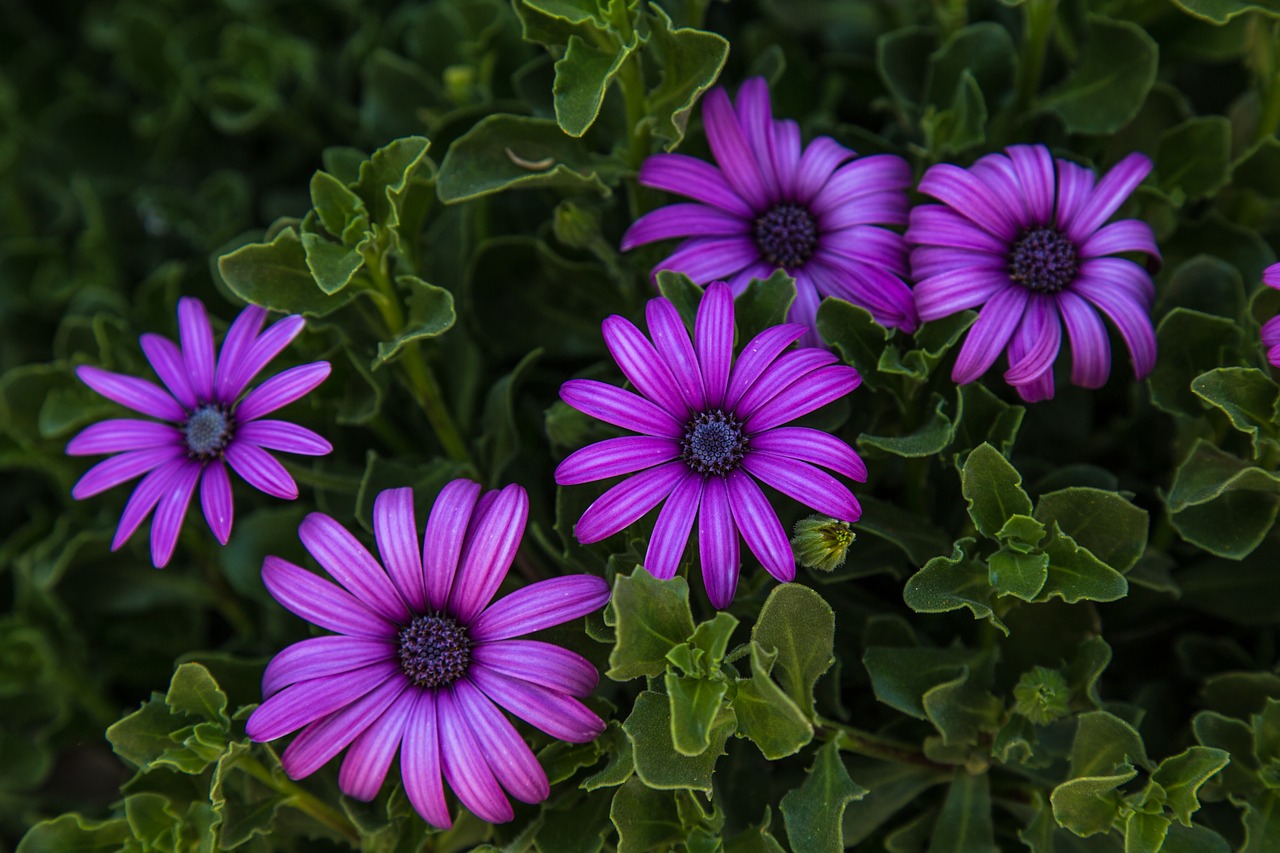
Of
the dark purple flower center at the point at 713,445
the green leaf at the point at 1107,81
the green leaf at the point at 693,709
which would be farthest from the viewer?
the green leaf at the point at 1107,81

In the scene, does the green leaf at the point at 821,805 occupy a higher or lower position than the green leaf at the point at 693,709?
lower

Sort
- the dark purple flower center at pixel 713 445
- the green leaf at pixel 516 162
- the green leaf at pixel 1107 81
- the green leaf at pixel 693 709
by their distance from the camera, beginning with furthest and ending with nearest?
the green leaf at pixel 1107 81 → the green leaf at pixel 516 162 → the dark purple flower center at pixel 713 445 → the green leaf at pixel 693 709

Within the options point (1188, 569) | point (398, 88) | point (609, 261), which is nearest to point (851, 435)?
point (609, 261)

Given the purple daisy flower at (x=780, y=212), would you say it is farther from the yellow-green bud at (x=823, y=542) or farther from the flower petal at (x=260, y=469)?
the flower petal at (x=260, y=469)

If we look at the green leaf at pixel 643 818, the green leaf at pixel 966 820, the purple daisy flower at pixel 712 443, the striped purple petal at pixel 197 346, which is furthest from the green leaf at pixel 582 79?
the green leaf at pixel 966 820

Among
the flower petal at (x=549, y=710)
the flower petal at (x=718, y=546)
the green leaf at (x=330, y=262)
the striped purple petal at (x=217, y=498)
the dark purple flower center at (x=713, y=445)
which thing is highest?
the green leaf at (x=330, y=262)

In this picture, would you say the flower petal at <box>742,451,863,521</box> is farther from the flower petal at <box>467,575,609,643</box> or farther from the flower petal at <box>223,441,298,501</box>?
the flower petal at <box>223,441,298,501</box>

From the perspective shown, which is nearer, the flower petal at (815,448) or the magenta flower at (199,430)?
the flower petal at (815,448)
